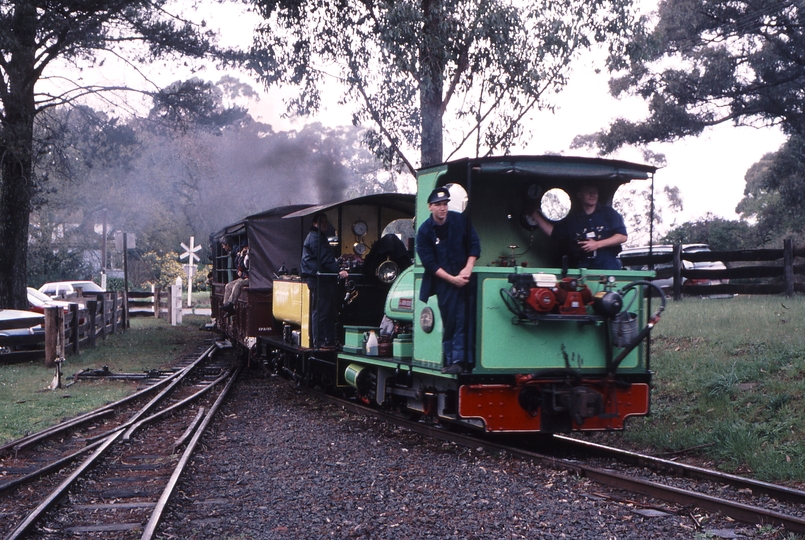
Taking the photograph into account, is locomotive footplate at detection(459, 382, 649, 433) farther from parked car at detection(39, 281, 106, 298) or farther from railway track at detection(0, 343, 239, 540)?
parked car at detection(39, 281, 106, 298)

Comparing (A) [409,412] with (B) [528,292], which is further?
(A) [409,412]

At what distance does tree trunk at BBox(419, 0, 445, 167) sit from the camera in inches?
510

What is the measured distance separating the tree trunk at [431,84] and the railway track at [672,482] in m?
6.32

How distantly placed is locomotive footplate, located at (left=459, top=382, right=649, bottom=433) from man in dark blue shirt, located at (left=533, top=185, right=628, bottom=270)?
1.18m

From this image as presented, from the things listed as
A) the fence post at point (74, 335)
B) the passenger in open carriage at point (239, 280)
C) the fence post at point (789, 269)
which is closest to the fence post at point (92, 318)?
the fence post at point (74, 335)

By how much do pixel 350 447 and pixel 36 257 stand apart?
116 feet

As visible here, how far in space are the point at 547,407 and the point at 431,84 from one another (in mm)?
7761

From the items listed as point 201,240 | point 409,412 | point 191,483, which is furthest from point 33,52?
point 201,240

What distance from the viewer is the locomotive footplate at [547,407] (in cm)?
660

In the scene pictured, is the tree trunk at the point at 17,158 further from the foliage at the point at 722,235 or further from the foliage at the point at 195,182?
the foliage at the point at 722,235

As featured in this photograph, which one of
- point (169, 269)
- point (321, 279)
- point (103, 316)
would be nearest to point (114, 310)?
point (103, 316)

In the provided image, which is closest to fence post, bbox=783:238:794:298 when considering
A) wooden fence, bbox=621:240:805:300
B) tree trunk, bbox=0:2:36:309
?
wooden fence, bbox=621:240:805:300

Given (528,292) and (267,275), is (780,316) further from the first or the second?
(267,275)

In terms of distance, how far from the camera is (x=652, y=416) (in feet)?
27.8
